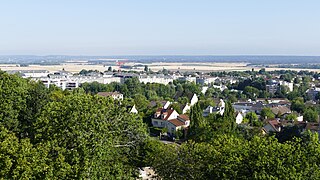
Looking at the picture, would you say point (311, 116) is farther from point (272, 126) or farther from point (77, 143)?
point (77, 143)

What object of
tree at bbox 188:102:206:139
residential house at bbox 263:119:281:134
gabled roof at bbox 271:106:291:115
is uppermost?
tree at bbox 188:102:206:139

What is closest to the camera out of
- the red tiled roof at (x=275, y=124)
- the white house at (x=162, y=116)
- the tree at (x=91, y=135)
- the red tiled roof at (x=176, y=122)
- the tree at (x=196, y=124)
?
the tree at (x=91, y=135)

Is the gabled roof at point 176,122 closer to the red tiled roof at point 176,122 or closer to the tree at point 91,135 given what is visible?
the red tiled roof at point 176,122

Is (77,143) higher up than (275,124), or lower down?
higher up

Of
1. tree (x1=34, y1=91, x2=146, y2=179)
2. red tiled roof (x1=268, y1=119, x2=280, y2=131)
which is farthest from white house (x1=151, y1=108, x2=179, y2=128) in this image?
tree (x1=34, y1=91, x2=146, y2=179)

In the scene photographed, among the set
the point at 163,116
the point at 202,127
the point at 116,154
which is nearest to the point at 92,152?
the point at 116,154

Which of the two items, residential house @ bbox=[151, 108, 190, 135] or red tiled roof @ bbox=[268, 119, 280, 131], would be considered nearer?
residential house @ bbox=[151, 108, 190, 135]

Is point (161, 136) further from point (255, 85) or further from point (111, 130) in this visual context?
point (255, 85)

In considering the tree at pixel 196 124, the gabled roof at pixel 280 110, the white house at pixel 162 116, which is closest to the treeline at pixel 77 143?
the tree at pixel 196 124

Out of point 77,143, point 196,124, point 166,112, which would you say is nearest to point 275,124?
point 166,112

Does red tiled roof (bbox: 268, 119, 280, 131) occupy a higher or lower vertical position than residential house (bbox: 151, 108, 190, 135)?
lower

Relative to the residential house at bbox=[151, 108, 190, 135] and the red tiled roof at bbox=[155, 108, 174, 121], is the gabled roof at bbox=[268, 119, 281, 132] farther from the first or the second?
→ the red tiled roof at bbox=[155, 108, 174, 121]

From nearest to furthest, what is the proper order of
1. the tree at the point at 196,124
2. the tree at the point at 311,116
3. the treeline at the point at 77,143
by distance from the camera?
the treeline at the point at 77,143
the tree at the point at 196,124
the tree at the point at 311,116

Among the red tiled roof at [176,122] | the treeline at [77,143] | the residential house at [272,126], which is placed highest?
the treeline at [77,143]
